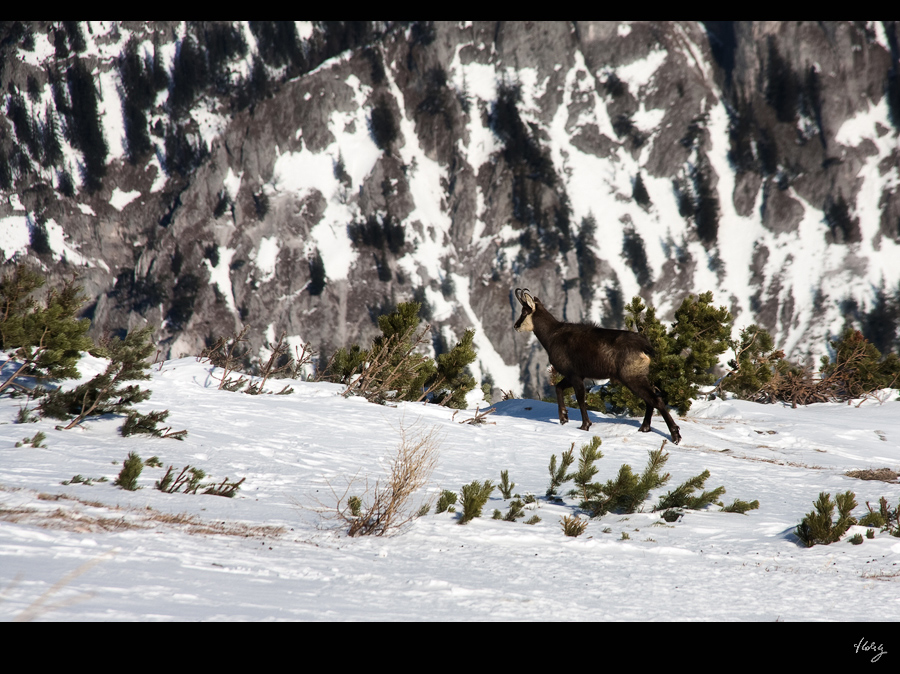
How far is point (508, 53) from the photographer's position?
129m

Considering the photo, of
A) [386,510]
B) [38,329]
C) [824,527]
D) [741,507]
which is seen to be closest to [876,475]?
[741,507]

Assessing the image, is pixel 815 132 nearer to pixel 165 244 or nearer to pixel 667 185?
pixel 667 185

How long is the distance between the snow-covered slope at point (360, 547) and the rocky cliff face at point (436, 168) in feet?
327

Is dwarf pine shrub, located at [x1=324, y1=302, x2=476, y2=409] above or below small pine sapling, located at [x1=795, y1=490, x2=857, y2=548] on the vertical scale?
above

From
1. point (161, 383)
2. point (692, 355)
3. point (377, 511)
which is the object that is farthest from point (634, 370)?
point (161, 383)

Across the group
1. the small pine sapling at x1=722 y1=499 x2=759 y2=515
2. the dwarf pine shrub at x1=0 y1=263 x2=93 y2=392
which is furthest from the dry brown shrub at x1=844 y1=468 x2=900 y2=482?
the dwarf pine shrub at x1=0 y1=263 x2=93 y2=392

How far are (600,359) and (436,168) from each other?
12499 centimetres

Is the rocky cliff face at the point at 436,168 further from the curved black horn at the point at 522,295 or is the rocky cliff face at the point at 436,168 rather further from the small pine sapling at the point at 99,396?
the small pine sapling at the point at 99,396

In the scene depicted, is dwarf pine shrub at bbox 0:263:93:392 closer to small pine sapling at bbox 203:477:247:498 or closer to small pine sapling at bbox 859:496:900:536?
small pine sapling at bbox 203:477:247:498

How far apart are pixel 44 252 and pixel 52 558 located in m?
139

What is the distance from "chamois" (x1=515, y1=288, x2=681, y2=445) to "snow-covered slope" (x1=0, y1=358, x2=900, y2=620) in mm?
2158

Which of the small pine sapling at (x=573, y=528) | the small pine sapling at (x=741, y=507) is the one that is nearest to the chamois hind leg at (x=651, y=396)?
the small pine sapling at (x=741, y=507)

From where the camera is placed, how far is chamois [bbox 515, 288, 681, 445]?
10.6m
